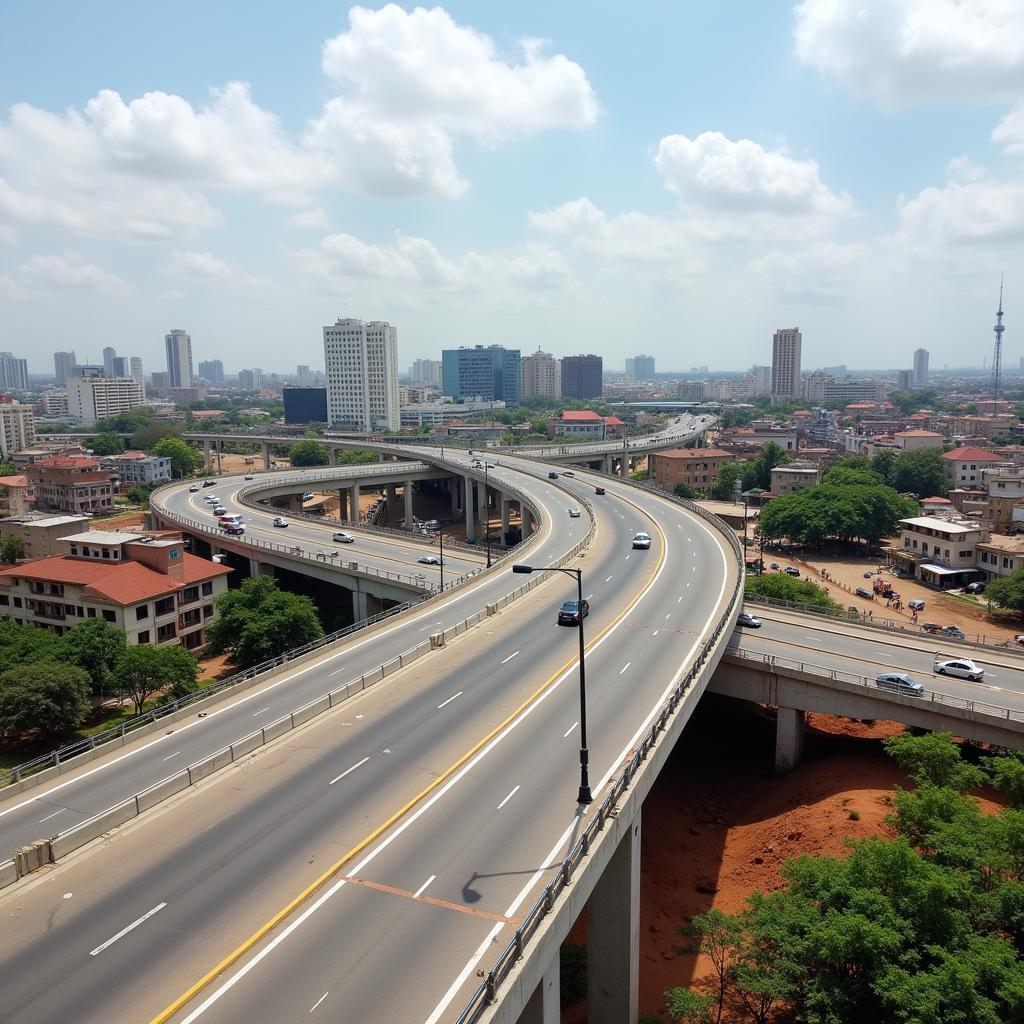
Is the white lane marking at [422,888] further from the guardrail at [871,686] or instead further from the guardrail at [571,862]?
the guardrail at [871,686]

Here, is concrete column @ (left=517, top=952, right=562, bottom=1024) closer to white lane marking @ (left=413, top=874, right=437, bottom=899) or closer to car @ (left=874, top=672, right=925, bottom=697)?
white lane marking @ (left=413, top=874, right=437, bottom=899)

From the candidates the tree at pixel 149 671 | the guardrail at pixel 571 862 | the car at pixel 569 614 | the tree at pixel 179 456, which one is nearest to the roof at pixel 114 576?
the tree at pixel 149 671

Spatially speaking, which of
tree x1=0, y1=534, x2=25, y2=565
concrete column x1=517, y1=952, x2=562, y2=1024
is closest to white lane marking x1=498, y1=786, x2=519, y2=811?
concrete column x1=517, y1=952, x2=562, y2=1024

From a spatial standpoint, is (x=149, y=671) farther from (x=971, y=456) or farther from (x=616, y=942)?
(x=971, y=456)

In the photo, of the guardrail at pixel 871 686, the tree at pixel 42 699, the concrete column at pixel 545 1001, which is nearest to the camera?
the concrete column at pixel 545 1001

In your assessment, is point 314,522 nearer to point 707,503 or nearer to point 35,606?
point 35,606

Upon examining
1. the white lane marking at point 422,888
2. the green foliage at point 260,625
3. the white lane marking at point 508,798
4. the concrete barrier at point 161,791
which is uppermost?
the concrete barrier at point 161,791
